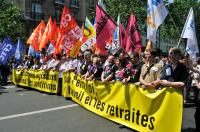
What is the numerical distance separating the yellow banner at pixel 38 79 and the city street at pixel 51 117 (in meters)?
1.48

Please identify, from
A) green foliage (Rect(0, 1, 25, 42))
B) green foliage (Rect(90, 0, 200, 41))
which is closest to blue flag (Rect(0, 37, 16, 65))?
green foliage (Rect(0, 1, 25, 42))

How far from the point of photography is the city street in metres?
7.89

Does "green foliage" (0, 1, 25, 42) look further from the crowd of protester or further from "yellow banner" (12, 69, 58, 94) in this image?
the crowd of protester

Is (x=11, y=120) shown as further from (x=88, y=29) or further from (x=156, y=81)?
(x=88, y=29)

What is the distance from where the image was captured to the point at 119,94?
27.2 feet

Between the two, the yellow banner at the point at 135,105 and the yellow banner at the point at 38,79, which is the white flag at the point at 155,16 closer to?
the yellow banner at the point at 135,105

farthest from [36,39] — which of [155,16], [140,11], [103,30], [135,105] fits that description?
[140,11]

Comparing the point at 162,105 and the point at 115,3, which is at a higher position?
the point at 115,3

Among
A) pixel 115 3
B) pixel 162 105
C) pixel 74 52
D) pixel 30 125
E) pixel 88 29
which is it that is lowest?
pixel 30 125

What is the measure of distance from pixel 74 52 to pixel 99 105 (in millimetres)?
5010

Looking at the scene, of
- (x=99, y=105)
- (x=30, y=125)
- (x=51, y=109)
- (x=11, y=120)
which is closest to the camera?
(x=30, y=125)

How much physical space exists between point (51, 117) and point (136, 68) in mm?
2458

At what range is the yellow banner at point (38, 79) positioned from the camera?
13820 millimetres

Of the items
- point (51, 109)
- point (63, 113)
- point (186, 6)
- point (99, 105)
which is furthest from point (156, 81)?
point (186, 6)
